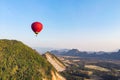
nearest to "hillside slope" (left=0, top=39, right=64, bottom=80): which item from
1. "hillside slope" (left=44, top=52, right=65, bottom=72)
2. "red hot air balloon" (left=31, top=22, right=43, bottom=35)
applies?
"red hot air balloon" (left=31, top=22, right=43, bottom=35)

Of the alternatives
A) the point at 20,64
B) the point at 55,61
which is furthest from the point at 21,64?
the point at 55,61

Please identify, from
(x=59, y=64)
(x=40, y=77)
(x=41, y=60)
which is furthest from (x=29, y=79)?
(x=59, y=64)

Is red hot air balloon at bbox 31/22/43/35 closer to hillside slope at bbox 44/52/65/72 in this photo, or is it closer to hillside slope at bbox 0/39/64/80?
hillside slope at bbox 0/39/64/80

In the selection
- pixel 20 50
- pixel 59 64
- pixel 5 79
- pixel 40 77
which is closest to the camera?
pixel 5 79

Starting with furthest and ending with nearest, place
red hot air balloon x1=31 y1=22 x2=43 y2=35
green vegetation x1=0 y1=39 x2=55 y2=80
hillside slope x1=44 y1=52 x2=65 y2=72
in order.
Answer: hillside slope x1=44 y1=52 x2=65 y2=72 → red hot air balloon x1=31 y1=22 x2=43 y2=35 → green vegetation x1=0 y1=39 x2=55 y2=80

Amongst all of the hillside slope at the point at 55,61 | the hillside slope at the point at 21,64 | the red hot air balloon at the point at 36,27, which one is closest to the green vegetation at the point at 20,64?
the hillside slope at the point at 21,64

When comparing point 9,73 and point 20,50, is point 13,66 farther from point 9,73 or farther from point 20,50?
point 20,50

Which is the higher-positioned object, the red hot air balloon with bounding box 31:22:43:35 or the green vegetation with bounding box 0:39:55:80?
the red hot air balloon with bounding box 31:22:43:35

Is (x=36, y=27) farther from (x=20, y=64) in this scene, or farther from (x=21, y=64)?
(x=20, y=64)
